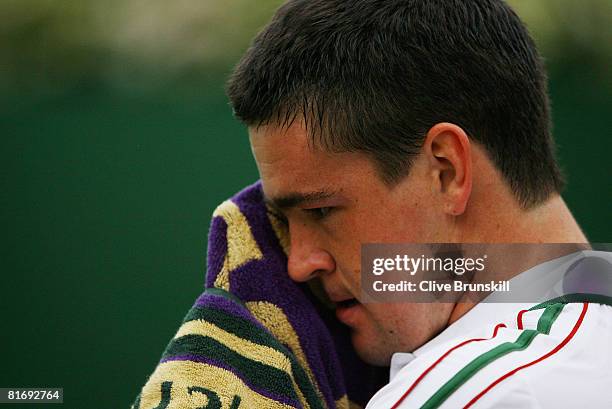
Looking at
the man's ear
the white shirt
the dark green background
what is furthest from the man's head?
Result: the dark green background

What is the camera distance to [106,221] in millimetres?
2822

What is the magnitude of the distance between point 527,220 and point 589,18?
230cm

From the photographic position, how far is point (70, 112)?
9.60 feet

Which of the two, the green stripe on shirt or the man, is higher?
the man

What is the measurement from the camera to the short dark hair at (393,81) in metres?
1.21

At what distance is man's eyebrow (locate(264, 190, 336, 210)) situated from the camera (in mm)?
1210

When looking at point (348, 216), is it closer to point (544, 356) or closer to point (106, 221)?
point (544, 356)

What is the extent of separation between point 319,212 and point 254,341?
22cm

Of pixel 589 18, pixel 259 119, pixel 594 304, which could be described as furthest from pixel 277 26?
pixel 589 18

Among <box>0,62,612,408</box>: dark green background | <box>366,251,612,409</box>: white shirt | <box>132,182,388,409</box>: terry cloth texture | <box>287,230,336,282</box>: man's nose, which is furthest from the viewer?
<box>0,62,612,408</box>: dark green background

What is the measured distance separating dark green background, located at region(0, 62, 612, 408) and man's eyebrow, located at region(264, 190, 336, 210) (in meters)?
1.56
